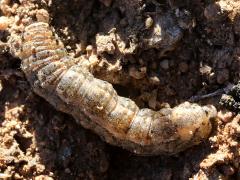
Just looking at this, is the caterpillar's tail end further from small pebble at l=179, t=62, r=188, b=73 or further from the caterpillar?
small pebble at l=179, t=62, r=188, b=73

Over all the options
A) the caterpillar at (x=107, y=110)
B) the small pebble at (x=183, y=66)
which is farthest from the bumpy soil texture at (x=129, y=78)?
the caterpillar at (x=107, y=110)

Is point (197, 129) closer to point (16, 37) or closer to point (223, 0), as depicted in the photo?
point (223, 0)

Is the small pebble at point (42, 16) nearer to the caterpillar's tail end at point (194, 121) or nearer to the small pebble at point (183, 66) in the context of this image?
the small pebble at point (183, 66)

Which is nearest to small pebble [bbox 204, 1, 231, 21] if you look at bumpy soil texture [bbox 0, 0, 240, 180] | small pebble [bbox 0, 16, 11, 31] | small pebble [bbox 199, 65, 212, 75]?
bumpy soil texture [bbox 0, 0, 240, 180]

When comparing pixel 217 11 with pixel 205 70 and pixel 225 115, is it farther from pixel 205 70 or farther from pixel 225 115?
pixel 225 115

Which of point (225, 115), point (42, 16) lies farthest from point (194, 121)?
point (42, 16)

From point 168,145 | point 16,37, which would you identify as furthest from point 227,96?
point 16,37
